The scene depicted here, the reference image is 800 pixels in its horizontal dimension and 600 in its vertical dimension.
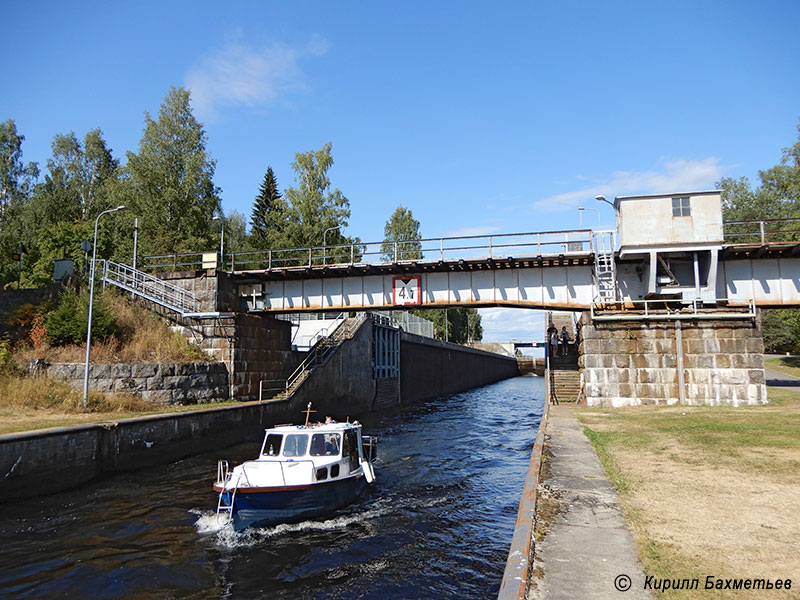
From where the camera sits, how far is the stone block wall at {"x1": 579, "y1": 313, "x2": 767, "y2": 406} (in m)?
26.7

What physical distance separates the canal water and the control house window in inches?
Answer: 644

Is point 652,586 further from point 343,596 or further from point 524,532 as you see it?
point 343,596

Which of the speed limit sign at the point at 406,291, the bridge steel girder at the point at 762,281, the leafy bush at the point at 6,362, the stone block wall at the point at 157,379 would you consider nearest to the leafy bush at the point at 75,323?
the leafy bush at the point at 6,362

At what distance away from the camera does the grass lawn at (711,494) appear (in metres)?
7.07

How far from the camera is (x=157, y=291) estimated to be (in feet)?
112

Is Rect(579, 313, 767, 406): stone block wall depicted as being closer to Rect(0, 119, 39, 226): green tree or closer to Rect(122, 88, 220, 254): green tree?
Rect(122, 88, 220, 254): green tree

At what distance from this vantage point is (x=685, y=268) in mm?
29344

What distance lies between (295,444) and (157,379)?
14.2 metres

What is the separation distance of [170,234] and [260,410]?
27648 millimetres

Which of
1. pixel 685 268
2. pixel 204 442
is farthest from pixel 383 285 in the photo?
pixel 685 268

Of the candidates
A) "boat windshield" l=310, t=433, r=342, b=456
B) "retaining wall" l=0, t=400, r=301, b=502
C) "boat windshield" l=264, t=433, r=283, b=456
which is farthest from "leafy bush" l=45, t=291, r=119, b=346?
"boat windshield" l=310, t=433, r=342, b=456

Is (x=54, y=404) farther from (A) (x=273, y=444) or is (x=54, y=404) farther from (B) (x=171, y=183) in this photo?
(B) (x=171, y=183)

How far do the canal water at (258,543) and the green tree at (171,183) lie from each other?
120ft

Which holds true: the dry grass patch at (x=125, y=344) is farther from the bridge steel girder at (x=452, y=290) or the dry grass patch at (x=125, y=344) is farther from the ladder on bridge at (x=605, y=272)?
the ladder on bridge at (x=605, y=272)
